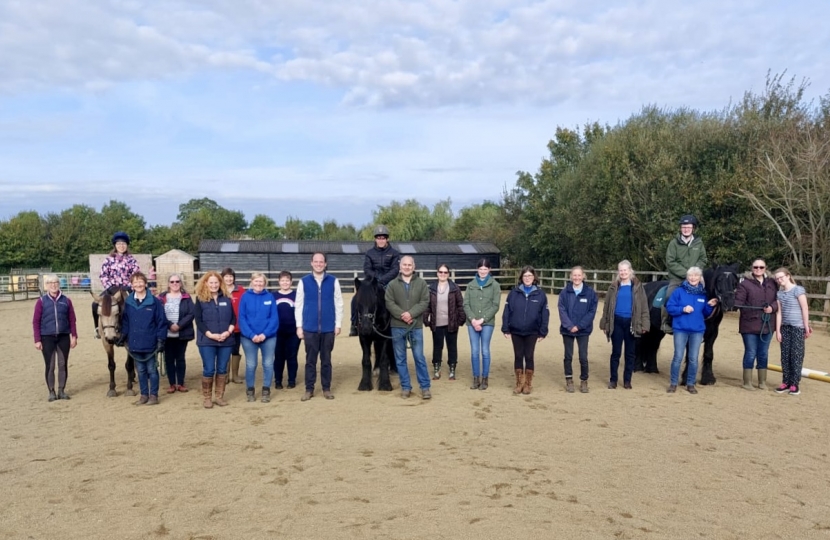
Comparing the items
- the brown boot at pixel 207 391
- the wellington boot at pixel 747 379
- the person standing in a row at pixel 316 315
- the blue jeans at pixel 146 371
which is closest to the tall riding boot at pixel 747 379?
the wellington boot at pixel 747 379

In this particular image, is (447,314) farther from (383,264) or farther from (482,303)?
(383,264)

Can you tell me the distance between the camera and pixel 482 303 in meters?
6.66

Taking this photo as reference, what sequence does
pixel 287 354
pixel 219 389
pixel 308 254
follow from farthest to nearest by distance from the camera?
pixel 308 254 < pixel 287 354 < pixel 219 389

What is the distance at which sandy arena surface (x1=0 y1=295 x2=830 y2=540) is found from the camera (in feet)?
11.2

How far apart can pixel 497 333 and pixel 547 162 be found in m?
19.2

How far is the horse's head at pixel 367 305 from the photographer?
254 inches

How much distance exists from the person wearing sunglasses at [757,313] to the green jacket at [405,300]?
372 centimetres

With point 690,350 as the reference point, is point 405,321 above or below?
above

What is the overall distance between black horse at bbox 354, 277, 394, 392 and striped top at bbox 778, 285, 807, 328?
4.58 metres

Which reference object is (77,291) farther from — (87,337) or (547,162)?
(547,162)

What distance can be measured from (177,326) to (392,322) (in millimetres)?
2393

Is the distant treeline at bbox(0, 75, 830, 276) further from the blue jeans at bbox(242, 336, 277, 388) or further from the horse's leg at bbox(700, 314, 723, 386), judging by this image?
the blue jeans at bbox(242, 336, 277, 388)

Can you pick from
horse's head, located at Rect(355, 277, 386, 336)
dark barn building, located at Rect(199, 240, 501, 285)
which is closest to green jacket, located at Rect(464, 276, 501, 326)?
horse's head, located at Rect(355, 277, 386, 336)

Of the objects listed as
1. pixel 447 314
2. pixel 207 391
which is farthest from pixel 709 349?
pixel 207 391
